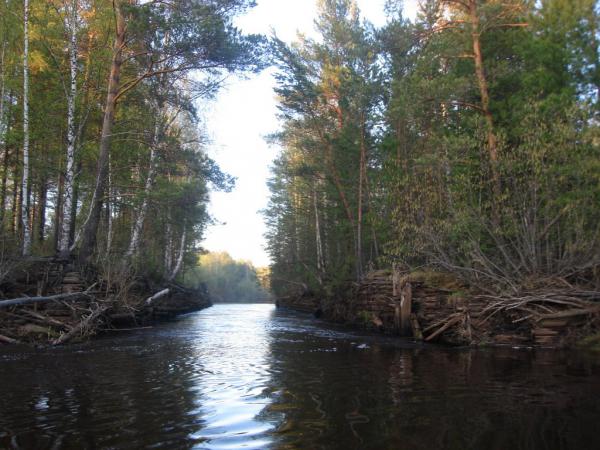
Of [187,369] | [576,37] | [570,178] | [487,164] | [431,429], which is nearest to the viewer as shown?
[431,429]

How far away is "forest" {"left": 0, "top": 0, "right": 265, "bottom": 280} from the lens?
50.2ft

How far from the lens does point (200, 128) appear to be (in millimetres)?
29859

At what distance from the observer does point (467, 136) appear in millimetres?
13789

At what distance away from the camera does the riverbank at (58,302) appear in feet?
39.9

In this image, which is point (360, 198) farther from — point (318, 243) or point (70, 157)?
point (70, 157)

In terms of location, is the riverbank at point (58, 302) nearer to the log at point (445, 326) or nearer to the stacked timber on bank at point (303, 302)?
the log at point (445, 326)

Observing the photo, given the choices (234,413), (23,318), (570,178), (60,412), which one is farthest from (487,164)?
(23,318)

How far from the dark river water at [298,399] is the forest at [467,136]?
3.53 metres

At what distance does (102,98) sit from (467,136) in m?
17.7

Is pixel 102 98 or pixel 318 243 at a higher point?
pixel 102 98

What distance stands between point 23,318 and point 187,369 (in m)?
6.86

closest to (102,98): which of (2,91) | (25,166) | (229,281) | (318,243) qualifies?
(2,91)

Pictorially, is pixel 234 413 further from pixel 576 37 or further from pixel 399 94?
pixel 576 37

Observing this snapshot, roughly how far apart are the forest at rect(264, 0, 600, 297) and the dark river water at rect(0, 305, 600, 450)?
353 centimetres
